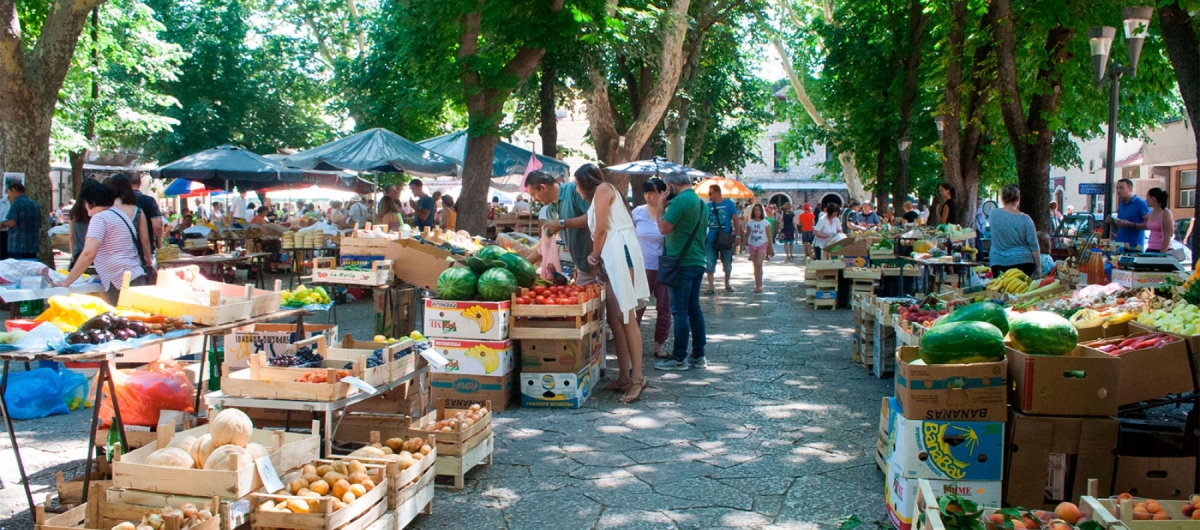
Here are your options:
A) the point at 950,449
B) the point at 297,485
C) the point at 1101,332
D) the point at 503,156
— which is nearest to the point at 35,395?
the point at 297,485

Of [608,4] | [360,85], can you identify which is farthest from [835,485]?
[360,85]

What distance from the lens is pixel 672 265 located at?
26.6 ft

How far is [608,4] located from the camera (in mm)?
14961

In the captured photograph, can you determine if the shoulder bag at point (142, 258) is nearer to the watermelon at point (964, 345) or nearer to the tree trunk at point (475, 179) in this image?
the watermelon at point (964, 345)

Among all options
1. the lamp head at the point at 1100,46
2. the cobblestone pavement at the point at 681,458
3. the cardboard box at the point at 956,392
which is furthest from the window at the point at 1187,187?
the cardboard box at the point at 956,392

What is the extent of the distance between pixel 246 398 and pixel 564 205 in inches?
142

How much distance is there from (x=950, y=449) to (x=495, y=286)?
3.68 meters

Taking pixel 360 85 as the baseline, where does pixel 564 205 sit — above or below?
below

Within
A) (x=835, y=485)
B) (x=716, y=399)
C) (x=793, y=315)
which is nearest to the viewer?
(x=835, y=485)

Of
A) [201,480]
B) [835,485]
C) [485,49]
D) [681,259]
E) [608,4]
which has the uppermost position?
[608,4]

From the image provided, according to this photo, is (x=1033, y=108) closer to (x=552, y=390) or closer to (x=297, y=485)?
(x=552, y=390)

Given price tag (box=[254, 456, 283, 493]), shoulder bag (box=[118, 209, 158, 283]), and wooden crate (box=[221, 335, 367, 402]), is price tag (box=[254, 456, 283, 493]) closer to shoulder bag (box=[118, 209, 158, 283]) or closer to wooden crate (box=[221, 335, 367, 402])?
wooden crate (box=[221, 335, 367, 402])

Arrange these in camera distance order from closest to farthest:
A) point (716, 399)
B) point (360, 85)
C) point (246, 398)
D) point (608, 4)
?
point (246, 398), point (716, 399), point (608, 4), point (360, 85)

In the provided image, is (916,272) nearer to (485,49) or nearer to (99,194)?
(485,49)
